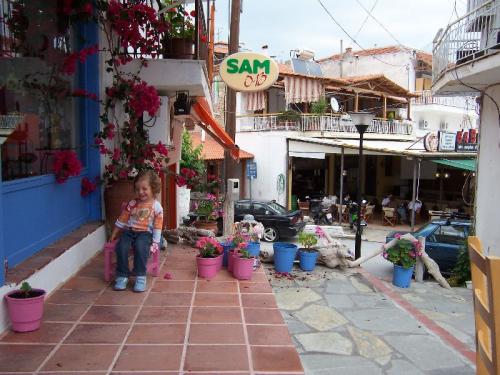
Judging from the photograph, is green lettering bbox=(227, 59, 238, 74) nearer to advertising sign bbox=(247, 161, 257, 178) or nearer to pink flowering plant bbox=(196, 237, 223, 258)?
pink flowering plant bbox=(196, 237, 223, 258)

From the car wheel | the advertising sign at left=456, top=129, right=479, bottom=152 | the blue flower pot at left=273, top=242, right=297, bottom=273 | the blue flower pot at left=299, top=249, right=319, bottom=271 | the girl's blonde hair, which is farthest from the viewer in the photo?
the advertising sign at left=456, top=129, right=479, bottom=152

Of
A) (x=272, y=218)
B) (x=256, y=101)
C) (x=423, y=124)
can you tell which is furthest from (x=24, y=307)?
(x=423, y=124)

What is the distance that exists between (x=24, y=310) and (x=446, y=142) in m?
17.7

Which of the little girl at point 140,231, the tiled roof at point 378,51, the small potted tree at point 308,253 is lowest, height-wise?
the small potted tree at point 308,253

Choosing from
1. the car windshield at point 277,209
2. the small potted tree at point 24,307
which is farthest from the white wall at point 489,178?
the small potted tree at point 24,307

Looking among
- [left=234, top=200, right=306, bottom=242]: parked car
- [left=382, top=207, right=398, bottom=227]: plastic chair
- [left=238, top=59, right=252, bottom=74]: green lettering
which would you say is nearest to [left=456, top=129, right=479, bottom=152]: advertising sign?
[left=382, top=207, right=398, bottom=227]: plastic chair

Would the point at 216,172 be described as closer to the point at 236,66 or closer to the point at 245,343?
the point at 236,66

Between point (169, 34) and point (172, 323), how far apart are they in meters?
3.98

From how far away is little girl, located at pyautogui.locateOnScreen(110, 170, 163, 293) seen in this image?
419 cm

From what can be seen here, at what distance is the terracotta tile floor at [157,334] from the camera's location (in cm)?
282

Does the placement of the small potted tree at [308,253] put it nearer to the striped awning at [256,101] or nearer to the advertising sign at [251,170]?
the advertising sign at [251,170]

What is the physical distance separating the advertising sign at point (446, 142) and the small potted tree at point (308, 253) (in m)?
11.4

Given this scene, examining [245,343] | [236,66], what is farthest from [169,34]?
[245,343]

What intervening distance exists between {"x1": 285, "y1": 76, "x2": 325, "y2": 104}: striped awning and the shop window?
17.3 metres
